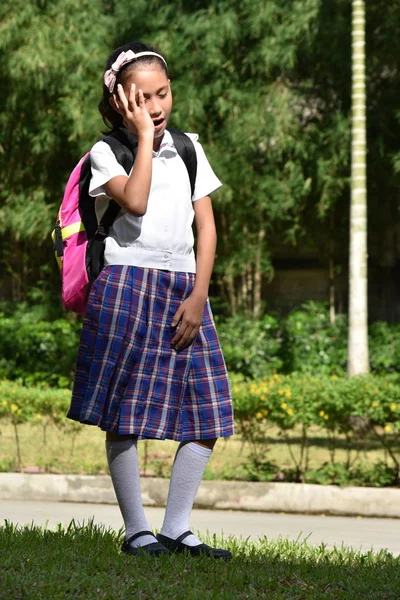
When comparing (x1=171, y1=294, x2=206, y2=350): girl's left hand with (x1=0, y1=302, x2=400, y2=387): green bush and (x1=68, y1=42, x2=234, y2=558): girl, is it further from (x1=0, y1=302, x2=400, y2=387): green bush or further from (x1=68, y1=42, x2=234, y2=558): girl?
(x1=0, y1=302, x2=400, y2=387): green bush

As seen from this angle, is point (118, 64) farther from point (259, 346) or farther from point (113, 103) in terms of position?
point (259, 346)

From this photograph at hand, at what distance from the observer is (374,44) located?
50.3 ft

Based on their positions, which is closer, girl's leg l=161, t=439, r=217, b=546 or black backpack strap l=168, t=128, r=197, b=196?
girl's leg l=161, t=439, r=217, b=546

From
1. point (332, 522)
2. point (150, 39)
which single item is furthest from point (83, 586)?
point (150, 39)

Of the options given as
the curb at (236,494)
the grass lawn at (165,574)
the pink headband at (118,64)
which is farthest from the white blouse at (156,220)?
the curb at (236,494)

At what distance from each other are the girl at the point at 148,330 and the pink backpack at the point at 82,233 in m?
0.04

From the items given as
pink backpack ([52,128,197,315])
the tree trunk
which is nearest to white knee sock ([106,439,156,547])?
pink backpack ([52,128,197,315])

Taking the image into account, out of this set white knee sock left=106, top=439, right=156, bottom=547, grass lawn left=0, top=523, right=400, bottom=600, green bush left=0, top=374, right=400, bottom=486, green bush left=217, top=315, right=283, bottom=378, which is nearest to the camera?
grass lawn left=0, top=523, right=400, bottom=600

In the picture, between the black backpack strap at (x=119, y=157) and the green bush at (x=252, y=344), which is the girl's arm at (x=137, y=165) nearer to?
the black backpack strap at (x=119, y=157)

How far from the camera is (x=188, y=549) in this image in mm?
4059

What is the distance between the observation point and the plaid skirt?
3986mm

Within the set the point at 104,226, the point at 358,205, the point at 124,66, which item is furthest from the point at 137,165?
the point at 358,205

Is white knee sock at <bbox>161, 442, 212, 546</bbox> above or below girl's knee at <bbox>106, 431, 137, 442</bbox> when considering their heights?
below

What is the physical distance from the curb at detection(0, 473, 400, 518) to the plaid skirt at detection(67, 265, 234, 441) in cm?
324
